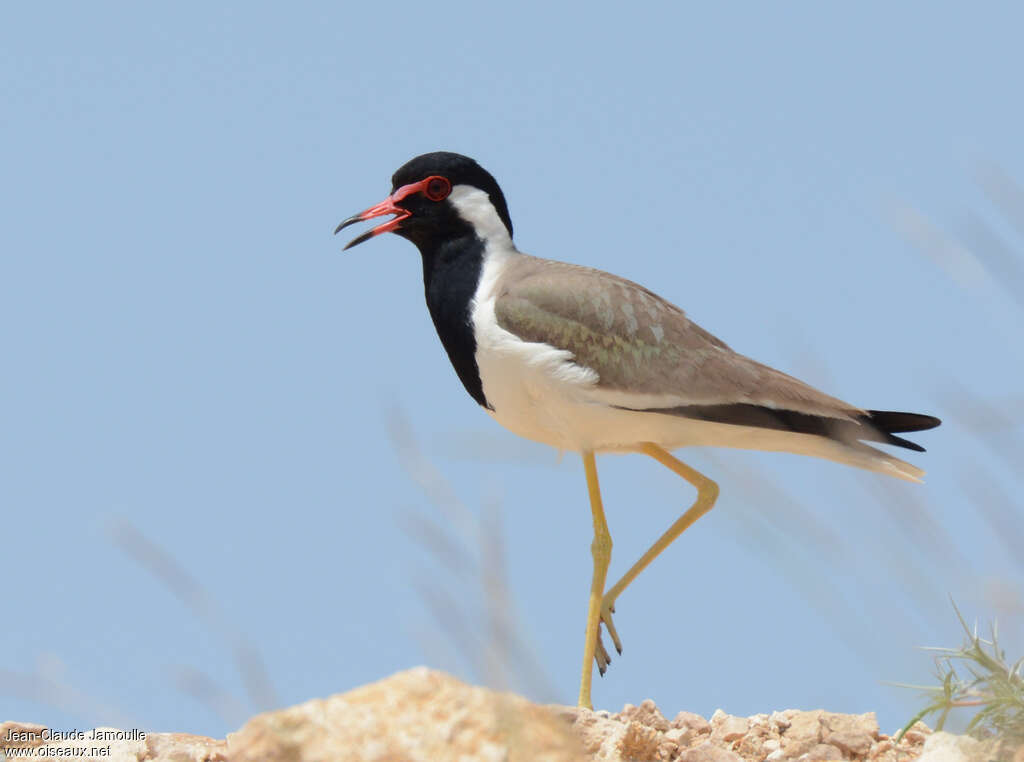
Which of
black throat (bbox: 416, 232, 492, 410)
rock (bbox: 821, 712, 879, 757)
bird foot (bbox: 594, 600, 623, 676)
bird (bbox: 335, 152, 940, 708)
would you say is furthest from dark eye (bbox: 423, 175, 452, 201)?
rock (bbox: 821, 712, 879, 757)

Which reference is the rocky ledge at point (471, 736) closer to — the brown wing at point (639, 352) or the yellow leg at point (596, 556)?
the yellow leg at point (596, 556)

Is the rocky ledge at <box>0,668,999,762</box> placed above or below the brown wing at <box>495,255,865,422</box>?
below

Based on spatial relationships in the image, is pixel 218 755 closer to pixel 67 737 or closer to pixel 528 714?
pixel 67 737

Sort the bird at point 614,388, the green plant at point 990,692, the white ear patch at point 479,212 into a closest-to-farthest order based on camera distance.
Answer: the green plant at point 990,692
the bird at point 614,388
the white ear patch at point 479,212

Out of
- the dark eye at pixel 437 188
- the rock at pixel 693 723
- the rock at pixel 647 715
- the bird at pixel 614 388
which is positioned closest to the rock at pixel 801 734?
the rock at pixel 693 723

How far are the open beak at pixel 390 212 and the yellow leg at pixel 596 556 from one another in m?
1.97

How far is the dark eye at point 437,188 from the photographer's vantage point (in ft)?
27.3

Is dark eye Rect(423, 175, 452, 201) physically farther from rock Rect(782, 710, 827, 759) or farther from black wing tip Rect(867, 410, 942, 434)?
rock Rect(782, 710, 827, 759)

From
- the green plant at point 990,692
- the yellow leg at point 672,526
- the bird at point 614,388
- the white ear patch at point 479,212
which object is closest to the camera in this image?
the green plant at point 990,692

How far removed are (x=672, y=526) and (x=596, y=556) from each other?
70 cm

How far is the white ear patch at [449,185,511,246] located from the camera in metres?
8.26

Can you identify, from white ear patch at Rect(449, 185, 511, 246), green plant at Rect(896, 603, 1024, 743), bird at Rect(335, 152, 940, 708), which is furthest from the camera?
white ear patch at Rect(449, 185, 511, 246)

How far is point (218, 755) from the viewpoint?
5.89m

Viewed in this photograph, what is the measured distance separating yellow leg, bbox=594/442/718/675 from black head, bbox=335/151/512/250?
1798 mm
